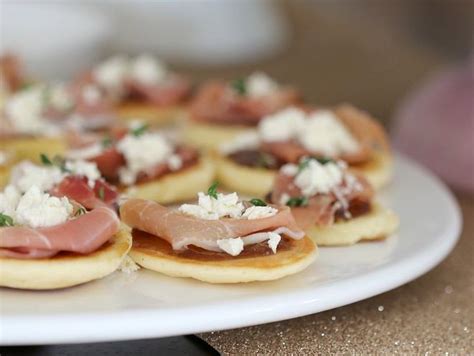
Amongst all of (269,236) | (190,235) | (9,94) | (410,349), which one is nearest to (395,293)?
Result: (410,349)

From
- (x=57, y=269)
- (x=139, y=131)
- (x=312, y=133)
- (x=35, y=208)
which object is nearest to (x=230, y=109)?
(x=312, y=133)

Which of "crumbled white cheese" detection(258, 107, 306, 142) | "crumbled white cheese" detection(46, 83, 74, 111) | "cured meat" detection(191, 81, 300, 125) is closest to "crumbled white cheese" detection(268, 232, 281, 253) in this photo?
"crumbled white cheese" detection(258, 107, 306, 142)

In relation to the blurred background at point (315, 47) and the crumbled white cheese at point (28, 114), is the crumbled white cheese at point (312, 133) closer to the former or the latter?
the blurred background at point (315, 47)

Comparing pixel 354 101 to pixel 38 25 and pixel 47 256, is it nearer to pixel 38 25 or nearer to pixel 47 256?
pixel 38 25

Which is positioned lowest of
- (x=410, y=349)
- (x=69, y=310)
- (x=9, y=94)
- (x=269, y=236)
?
(x=410, y=349)

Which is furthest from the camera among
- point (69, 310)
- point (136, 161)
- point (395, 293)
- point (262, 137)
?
point (262, 137)

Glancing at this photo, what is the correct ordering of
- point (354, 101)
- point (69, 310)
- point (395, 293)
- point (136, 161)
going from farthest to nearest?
point (354, 101), point (136, 161), point (395, 293), point (69, 310)

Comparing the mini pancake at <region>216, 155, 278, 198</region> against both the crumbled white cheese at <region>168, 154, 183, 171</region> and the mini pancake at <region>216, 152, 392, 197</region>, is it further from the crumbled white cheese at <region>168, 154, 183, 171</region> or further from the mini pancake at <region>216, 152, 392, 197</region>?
the crumbled white cheese at <region>168, 154, 183, 171</region>
